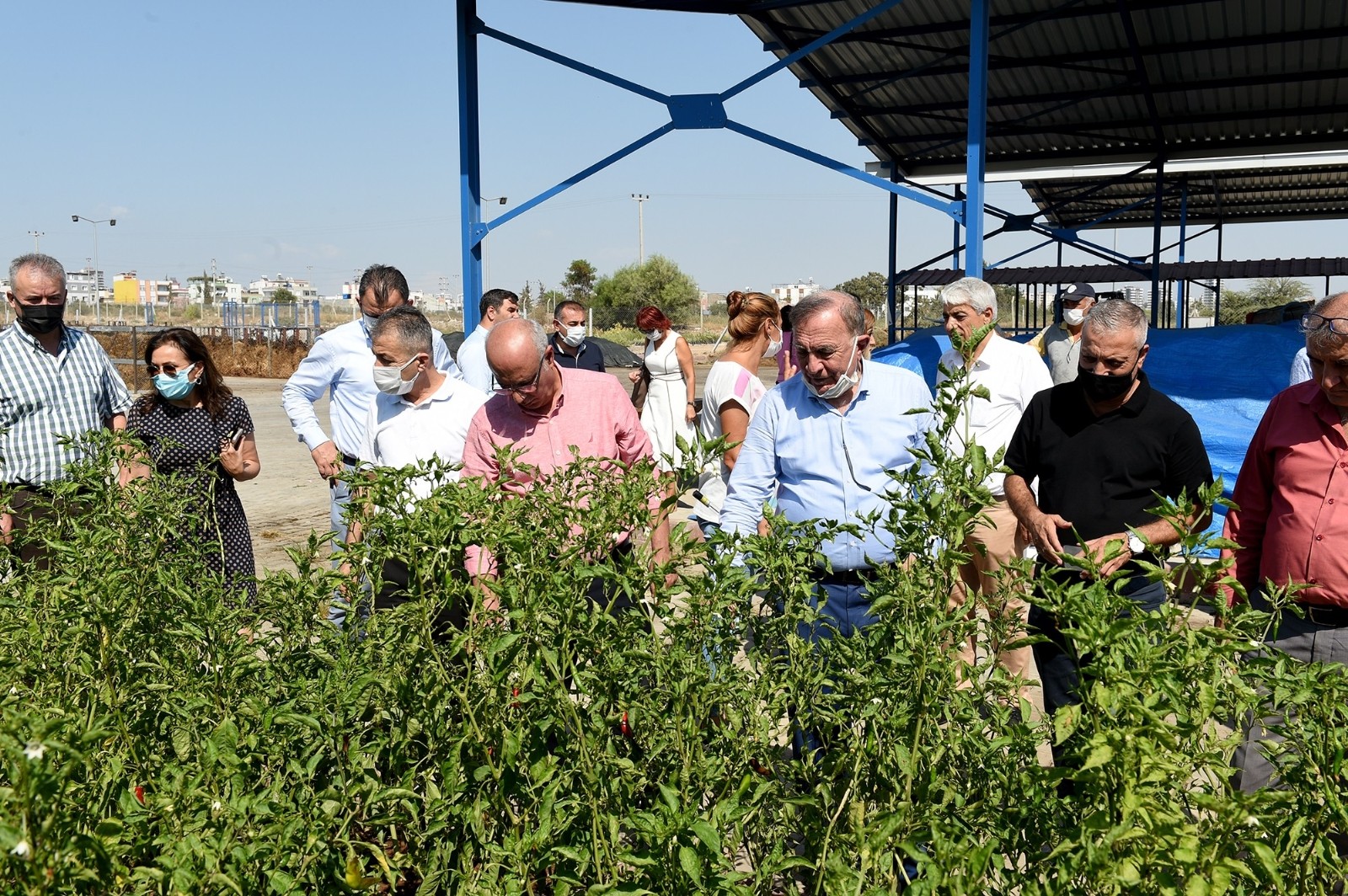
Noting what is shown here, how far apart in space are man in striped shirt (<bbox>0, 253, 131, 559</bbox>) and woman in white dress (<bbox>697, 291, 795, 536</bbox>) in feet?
8.18

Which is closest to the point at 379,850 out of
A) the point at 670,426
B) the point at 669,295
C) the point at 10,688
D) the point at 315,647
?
the point at 315,647

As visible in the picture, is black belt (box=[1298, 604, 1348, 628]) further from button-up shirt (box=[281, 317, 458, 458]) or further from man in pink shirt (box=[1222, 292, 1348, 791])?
button-up shirt (box=[281, 317, 458, 458])

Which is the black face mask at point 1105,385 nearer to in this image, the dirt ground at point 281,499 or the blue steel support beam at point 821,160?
the dirt ground at point 281,499

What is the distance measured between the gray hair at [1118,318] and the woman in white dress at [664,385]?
14.9 feet

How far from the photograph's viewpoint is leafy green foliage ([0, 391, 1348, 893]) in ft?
5.07

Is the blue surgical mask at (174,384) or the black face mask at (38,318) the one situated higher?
the black face mask at (38,318)

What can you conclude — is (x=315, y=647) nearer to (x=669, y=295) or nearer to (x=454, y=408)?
(x=454, y=408)

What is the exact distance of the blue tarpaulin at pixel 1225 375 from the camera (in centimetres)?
816

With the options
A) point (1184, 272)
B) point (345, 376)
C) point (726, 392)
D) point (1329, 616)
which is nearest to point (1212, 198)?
point (1184, 272)

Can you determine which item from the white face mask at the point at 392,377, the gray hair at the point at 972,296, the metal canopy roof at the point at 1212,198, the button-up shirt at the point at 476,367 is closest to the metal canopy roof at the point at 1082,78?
the metal canopy roof at the point at 1212,198

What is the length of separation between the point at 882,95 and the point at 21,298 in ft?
35.4

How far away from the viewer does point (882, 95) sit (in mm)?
13398

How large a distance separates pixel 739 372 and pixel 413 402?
1.66 metres

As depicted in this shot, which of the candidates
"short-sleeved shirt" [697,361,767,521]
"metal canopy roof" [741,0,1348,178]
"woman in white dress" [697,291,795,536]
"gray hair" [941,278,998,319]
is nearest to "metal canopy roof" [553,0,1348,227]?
"metal canopy roof" [741,0,1348,178]
